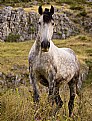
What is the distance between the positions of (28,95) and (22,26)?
31.5 metres

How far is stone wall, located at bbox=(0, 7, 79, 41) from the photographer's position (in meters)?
36.5

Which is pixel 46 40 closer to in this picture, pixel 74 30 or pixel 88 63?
pixel 88 63

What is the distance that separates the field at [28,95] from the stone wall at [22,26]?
5.81 meters

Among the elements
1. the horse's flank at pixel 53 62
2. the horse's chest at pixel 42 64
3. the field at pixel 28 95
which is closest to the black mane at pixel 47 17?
the horse's flank at pixel 53 62

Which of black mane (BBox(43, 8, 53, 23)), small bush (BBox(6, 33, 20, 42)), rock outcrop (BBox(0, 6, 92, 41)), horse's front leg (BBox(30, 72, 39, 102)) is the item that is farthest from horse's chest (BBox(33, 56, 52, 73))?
rock outcrop (BBox(0, 6, 92, 41))

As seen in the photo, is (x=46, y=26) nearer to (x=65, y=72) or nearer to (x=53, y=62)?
(x=53, y=62)

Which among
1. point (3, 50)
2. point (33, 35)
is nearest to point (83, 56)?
point (3, 50)

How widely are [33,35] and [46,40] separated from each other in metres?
30.4

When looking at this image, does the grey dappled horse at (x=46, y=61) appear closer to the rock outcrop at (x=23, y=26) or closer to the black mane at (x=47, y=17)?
the black mane at (x=47, y=17)

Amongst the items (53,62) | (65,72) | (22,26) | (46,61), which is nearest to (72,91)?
(65,72)

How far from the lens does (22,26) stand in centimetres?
3800

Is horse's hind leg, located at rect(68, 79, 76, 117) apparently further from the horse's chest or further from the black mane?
the black mane

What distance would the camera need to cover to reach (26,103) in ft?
18.2

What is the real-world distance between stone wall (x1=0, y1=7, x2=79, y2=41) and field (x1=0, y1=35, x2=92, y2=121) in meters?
5.81
